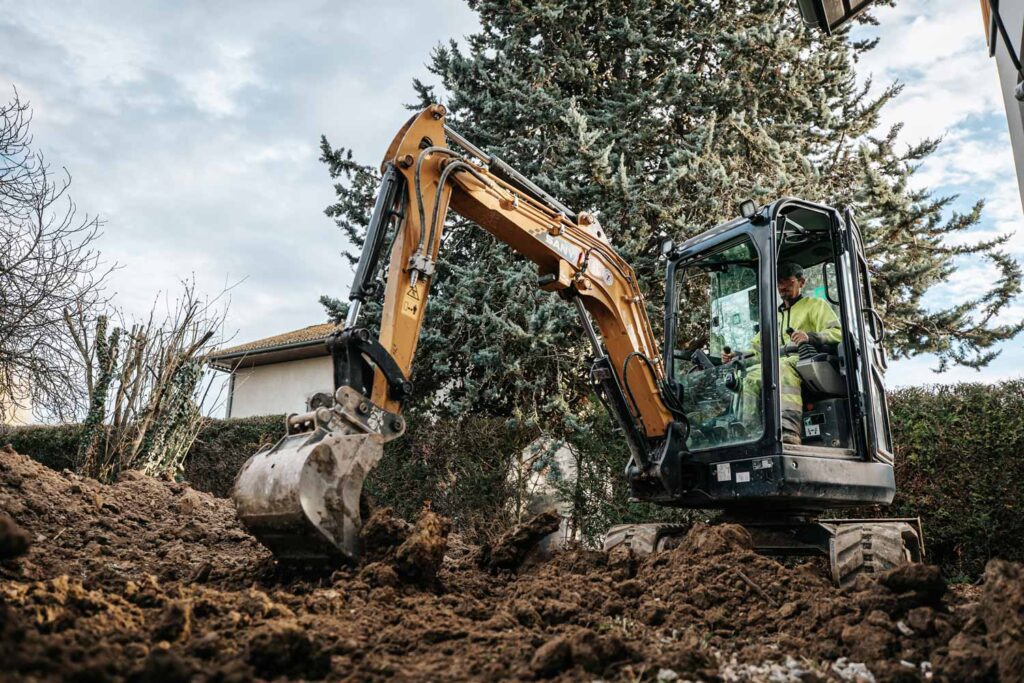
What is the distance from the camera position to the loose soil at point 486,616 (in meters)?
2.61

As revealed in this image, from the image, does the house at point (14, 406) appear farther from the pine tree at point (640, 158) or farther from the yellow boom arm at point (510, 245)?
the yellow boom arm at point (510, 245)

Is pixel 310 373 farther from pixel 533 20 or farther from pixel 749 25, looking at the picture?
pixel 749 25

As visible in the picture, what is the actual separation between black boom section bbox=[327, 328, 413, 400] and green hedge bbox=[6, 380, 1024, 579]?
4.66m

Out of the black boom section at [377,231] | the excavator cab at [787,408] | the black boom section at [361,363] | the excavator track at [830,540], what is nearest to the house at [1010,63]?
the excavator cab at [787,408]

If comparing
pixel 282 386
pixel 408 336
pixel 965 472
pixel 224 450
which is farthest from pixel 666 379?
pixel 282 386

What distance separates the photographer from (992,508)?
7.48m

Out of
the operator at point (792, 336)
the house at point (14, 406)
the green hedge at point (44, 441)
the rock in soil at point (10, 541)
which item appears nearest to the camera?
the rock in soil at point (10, 541)

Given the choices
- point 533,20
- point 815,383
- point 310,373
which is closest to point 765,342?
point 815,383

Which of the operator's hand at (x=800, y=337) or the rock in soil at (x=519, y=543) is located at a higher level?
the operator's hand at (x=800, y=337)

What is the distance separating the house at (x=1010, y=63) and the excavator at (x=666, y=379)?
176 centimetres

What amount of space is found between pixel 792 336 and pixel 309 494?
3638 mm

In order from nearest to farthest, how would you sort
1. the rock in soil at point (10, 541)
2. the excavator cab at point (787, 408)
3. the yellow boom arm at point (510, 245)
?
the rock in soil at point (10, 541), the yellow boom arm at point (510, 245), the excavator cab at point (787, 408)

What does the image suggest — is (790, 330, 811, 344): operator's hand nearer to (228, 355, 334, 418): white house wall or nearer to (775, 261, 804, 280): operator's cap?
(775, 261, 804, 280): operator's cap

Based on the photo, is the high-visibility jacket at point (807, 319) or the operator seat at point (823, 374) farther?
the high-visibility jacket at point (807, 319)
